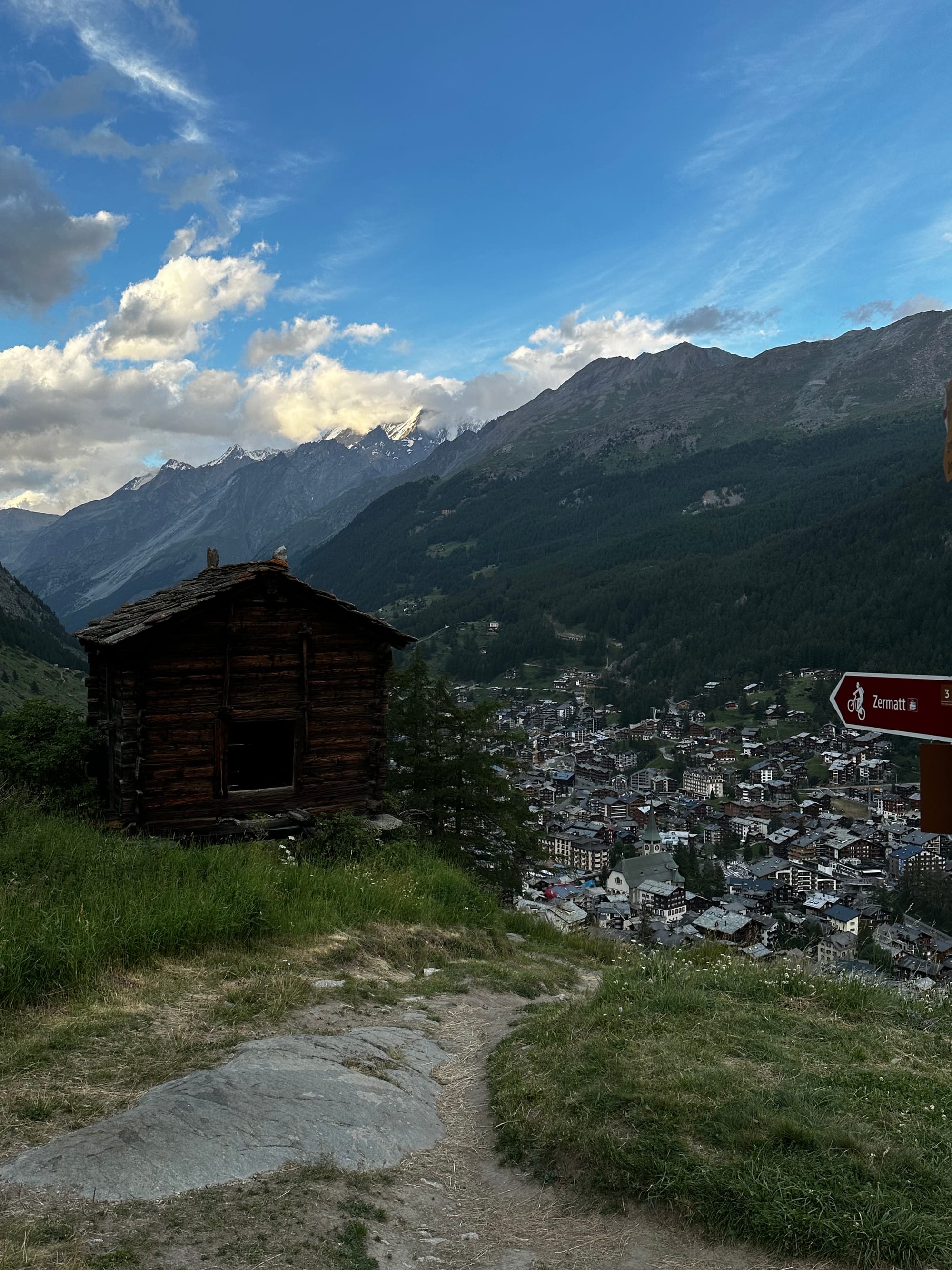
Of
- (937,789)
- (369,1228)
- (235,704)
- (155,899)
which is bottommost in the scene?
(369,1228)

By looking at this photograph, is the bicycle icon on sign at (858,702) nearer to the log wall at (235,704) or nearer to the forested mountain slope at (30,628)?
the log wall at (235,704)

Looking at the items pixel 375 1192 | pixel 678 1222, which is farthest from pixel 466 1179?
pixel 678 1222

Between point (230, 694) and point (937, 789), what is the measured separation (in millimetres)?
13331

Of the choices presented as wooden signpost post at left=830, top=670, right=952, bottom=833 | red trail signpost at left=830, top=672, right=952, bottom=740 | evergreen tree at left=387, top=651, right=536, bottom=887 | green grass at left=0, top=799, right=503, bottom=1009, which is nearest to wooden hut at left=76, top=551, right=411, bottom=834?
green grass at left=0, top=799, right=503, bottom=1009

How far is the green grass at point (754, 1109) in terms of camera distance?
4207 mm

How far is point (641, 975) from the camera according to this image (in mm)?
8328

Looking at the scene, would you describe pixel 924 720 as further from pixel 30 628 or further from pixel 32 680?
pixel 30 628

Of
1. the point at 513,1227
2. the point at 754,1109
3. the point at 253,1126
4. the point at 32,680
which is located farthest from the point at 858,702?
the point at 32,680

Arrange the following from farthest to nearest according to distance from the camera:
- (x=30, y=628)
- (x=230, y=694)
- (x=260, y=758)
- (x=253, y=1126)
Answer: (x=30, y=628) < (x=260, y=758) < (x=230, y=694) < (x=253, y=1126)

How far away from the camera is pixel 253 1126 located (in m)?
5.00

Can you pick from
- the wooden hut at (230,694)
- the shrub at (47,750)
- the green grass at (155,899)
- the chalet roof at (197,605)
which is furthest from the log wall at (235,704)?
the green grass at (155,899)

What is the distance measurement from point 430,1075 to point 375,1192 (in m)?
2.11

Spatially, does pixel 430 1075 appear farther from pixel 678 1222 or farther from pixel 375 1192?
pixel 678 1222

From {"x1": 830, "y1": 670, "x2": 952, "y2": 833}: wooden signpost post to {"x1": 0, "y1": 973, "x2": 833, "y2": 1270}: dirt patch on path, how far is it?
2560 millimetres
